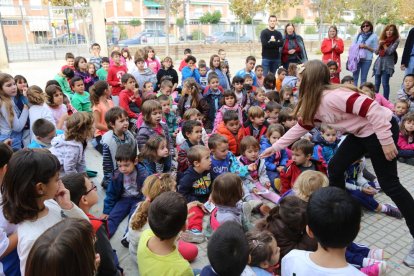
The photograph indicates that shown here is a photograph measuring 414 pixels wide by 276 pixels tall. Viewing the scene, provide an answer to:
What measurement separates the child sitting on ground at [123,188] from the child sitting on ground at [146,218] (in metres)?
0.64

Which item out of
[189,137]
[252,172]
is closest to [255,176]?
[252,172]

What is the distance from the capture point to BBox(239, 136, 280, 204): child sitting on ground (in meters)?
4.14

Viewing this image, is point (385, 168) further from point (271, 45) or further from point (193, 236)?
point (271, 45)

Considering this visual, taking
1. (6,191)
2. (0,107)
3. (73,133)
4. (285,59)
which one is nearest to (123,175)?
(73,133)

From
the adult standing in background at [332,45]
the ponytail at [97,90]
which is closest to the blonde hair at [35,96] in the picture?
the ponytail at [97,90]

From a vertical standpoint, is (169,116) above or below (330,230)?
below

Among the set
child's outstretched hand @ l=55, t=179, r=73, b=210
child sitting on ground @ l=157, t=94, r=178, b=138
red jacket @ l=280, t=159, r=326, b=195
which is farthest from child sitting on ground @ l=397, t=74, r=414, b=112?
child's outstretched hand @ l=55, t=179, r=73, b=210

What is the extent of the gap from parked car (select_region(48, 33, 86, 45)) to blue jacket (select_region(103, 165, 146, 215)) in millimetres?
12865

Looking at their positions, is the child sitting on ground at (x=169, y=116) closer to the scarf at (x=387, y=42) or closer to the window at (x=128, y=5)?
the scarf at (x=387, y=42)

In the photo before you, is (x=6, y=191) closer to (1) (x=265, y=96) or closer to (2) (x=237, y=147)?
(2) (x=237, y=147)

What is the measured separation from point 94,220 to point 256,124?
339 cm

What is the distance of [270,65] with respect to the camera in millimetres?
8727

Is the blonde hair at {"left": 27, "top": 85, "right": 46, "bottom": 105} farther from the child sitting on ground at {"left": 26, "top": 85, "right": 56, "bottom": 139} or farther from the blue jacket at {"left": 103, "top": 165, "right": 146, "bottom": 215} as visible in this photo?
the blue jacket at {"left": 103, "top": 165, "right": 146, "bottom": 215}

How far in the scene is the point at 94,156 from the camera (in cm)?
580
